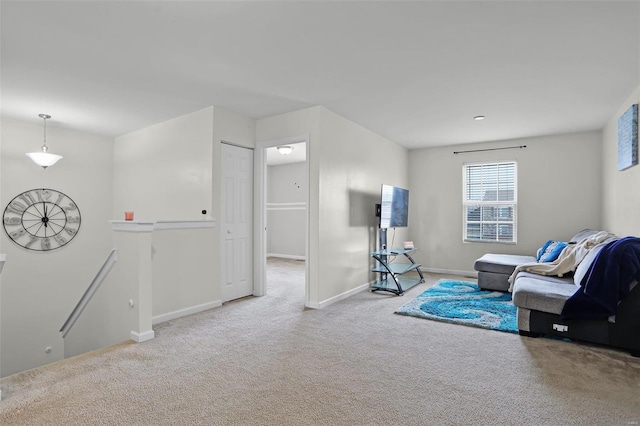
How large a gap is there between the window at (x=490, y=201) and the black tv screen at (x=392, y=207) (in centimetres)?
153

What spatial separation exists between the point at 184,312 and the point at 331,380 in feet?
6.97

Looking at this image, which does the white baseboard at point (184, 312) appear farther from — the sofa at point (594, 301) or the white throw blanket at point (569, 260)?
the white throw blanket at point (569, 260)

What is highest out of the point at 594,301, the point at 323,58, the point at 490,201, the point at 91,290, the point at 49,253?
the point at 323,58

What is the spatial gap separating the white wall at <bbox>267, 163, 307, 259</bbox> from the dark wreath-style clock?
176 inches

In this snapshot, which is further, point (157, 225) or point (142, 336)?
point (157, 225)

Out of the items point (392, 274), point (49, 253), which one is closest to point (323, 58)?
point (392, 274)

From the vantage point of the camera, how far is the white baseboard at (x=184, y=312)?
11.2 feet

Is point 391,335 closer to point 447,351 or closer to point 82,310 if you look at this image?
point 447,351

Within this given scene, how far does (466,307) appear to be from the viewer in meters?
3.93

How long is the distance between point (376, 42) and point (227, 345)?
2.73 m

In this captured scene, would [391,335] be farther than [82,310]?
No

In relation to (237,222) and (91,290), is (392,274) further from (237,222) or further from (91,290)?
(91,290)

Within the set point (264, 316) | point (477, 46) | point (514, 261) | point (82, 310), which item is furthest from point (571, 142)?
point (82, 310)

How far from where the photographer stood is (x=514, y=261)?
15.6 ft
